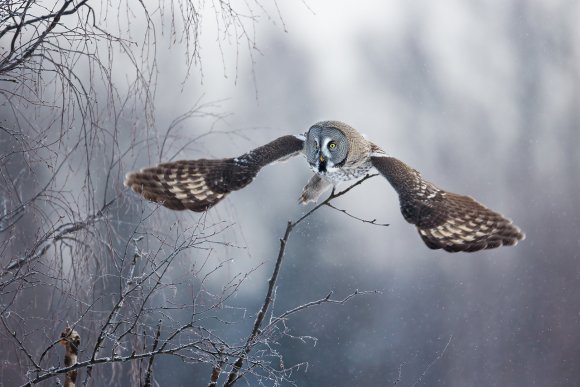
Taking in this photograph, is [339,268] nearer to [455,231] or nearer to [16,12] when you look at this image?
[455,231]

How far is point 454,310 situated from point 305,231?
2713mm

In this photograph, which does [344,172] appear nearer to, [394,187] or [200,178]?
[394,187]

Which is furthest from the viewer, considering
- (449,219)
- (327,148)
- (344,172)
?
(344,172)

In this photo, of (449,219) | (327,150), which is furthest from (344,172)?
(449,219)

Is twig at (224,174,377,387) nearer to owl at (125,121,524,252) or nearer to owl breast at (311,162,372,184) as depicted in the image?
owl at (125,121,524,252)

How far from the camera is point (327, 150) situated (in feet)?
Answer: 8.61

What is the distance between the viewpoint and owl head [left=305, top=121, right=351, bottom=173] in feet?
8.64

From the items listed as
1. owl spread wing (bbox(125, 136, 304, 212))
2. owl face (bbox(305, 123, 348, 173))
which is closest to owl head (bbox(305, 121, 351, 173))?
owl face (bbox(305, 123, 348, 173))

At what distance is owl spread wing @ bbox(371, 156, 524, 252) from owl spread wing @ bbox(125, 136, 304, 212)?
0.47 metres

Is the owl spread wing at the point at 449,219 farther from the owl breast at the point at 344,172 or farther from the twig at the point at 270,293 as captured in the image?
the twig at the point at 270,293

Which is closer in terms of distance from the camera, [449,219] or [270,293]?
[270,293]

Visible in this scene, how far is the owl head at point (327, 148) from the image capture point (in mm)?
2635

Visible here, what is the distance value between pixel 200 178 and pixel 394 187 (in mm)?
642

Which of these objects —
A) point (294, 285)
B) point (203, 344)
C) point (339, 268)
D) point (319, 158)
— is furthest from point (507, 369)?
point (203, 344)
